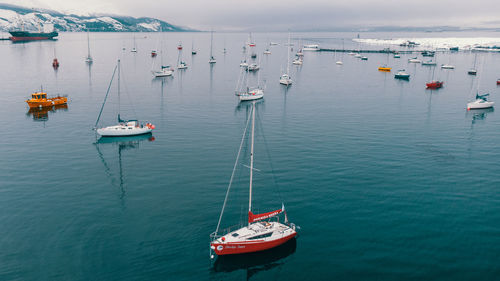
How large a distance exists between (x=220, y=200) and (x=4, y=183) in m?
34.7

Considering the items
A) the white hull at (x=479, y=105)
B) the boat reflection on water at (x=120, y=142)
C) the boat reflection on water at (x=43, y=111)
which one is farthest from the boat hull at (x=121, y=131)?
the white hull at (x=479, y=105)

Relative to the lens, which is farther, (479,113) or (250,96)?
(250,96)

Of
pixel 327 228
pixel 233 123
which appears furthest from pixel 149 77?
pixel 327 228

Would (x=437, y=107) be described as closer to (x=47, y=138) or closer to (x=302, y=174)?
(x=302, y=174)

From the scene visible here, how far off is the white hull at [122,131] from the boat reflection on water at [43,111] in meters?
29.8


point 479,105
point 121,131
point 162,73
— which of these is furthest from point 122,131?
point 479,105

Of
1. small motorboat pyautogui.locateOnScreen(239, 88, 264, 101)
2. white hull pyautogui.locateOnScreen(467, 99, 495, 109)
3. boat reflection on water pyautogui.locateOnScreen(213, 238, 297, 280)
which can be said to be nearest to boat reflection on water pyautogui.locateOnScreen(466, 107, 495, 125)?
white hull pyautogui.locateOnScreen(467, 99, 495, 109)

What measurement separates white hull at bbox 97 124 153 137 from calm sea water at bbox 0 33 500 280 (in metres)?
1.94

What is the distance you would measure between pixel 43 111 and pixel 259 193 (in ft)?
281

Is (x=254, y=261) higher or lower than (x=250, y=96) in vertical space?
lower

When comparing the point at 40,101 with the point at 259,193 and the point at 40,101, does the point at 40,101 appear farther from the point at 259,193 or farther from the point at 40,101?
the point at 259,193

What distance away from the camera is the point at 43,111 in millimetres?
109938

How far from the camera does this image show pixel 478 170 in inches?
2591

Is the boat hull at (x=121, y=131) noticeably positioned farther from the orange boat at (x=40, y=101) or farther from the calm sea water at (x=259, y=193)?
the orange boat at (x=40, y=101)
